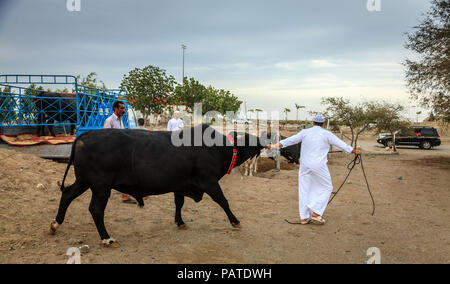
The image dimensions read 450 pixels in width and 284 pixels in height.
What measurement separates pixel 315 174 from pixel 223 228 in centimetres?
Answer: 191

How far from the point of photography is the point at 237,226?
5332 mm

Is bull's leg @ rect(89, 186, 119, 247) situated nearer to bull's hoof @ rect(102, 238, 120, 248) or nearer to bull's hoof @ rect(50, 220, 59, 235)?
bull's hoof @ rect(102, 238, 120, 248)

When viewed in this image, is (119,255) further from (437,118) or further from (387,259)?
(437,118)

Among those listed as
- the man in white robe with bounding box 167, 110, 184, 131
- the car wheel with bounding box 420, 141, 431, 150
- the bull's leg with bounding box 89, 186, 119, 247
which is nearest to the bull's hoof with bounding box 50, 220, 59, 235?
the bull's leg with bounding box 89, 186, 119, 247

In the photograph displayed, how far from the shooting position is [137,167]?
466 centimetres

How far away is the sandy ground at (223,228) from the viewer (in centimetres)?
422

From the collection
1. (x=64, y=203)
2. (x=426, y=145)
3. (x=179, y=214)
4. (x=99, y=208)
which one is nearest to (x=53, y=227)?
(x=64, y=203)

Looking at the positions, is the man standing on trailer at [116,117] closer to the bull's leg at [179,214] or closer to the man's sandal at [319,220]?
the bull's leg at [179,214]

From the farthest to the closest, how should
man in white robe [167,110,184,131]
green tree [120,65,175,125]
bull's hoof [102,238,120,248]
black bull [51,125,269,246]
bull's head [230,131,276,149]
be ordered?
green tree [120,65,175,125] < man in white robe [167,110,184,131] < bull's head [230,131,276,149] < black bull [51,125,269,246] < bull's hoof [102,238,120,248]

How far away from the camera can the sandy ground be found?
422 centimetres

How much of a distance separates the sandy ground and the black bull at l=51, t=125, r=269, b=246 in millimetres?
424

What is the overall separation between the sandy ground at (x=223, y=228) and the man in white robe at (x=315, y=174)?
0.33 metres

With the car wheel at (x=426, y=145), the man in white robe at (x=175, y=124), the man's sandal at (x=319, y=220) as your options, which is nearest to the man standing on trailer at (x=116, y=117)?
the man in white robe at (x=175, y=124)

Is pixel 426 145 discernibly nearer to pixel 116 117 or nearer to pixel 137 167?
pixel 116 117
